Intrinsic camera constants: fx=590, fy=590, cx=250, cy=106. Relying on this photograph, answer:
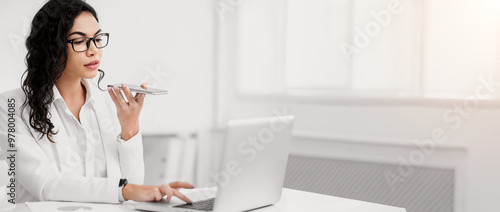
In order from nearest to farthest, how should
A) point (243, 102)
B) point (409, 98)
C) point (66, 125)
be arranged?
point (66, 125) → point (409, 98) → point (243, 102)

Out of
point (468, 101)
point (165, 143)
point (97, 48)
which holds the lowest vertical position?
point (165, 143)

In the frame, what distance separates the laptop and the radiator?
152cm

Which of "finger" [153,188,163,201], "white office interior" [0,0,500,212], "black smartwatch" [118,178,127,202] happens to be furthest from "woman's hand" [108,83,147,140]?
"white office interior" [0,0,500,212]

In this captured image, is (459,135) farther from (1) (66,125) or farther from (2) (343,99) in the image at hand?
(1) (66,125)

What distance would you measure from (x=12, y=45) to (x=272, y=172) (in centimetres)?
160

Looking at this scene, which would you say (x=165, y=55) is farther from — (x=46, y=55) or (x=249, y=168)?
(x=249, y=168)

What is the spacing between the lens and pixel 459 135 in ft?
9.53

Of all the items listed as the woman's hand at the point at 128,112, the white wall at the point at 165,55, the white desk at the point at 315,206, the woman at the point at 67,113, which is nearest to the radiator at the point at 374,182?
the white wall at the point at 165,55

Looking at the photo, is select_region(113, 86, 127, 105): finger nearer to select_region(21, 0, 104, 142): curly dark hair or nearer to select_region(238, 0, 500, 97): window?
select_region(21, 0, 104, 142): curly dark hair

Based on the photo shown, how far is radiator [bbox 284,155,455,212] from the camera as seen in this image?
293 centimetres

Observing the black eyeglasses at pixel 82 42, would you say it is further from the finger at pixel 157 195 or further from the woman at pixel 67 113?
the finger at pixel 157 195

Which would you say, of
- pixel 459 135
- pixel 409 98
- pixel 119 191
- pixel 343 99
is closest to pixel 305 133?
pixel 343 99

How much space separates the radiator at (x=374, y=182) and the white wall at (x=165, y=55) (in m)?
0.80

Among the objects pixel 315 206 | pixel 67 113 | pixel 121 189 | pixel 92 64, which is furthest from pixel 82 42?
pixel 315 206
